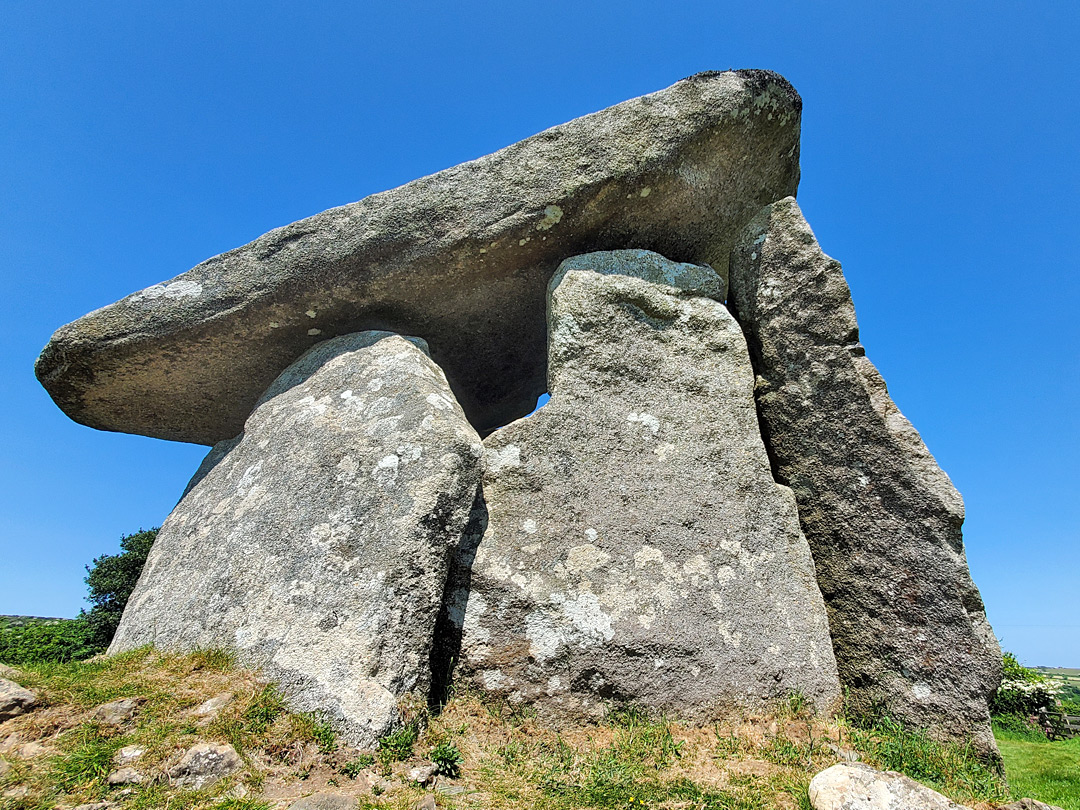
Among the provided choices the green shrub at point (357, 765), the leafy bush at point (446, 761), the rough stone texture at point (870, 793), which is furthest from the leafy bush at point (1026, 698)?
the green shrub at point (357, 765)

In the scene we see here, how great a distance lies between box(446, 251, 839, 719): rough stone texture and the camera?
4020 millimetres

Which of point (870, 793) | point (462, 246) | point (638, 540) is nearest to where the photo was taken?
point (870, 793)

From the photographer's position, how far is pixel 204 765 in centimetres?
296

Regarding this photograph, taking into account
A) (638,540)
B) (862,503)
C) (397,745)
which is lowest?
(397,745)

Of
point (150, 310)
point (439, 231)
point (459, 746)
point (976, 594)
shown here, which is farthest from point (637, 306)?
point (150, 310)

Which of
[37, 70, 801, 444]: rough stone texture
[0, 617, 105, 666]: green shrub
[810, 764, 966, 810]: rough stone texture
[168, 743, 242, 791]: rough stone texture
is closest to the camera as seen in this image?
[810, 764, 966, 810]: rough stone texture

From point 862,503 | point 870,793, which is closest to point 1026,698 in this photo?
point 862,503

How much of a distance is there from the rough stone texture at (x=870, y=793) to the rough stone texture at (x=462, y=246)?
4195 millimetres

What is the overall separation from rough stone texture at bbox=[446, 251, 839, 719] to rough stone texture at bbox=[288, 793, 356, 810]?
124cm

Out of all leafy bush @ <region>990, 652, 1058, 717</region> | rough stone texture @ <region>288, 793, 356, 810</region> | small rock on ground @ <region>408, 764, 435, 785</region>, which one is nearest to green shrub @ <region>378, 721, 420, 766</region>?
small rock on ground @ <region>408, 764, 435, 785</region>

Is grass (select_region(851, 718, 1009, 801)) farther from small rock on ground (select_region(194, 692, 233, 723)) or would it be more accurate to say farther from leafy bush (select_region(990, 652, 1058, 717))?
leafy bush (select_region(990, 652, 1058, 717))

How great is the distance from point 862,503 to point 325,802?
3652 millimetres

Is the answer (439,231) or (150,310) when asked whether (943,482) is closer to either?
(439,231)

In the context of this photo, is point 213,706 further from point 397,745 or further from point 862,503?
point 862,503
